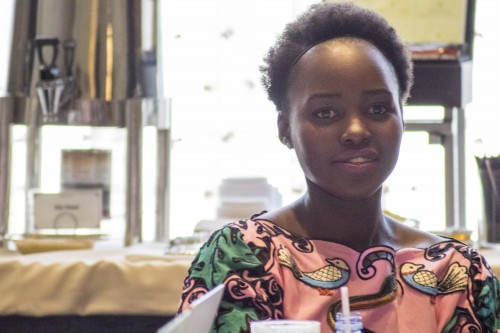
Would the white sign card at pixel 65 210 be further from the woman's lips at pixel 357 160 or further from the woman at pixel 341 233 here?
the woman's lips at pixel 357 160

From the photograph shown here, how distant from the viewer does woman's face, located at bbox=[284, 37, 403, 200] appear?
43.5 inches

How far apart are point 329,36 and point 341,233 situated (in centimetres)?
27

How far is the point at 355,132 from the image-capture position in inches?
43.0

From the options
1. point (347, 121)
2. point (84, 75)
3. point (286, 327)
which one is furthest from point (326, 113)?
point (84, 75)

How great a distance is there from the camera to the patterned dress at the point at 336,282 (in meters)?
1.11

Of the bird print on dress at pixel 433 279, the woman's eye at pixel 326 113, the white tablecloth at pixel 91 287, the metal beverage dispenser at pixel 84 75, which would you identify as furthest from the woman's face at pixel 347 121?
the metal beverage dispenser at pixel 84 75

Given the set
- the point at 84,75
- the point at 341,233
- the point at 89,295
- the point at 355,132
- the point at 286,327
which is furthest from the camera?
the point at 84,75

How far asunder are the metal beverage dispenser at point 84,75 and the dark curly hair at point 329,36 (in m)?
1.21

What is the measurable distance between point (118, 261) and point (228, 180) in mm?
700

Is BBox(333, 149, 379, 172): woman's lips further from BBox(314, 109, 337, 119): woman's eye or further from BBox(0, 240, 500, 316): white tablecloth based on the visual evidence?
BBox(0, 240, 500, 316): white tablecloth

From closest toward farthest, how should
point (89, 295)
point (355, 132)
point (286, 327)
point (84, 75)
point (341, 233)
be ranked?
point (286, 327)
point (355, 132)
point (341, 233)
point (89, 295)
point (84, 75)

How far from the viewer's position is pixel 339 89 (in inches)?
44.2

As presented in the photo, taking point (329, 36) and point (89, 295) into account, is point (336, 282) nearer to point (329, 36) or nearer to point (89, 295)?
point (329, 36)

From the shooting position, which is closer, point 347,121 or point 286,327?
point 286,327
